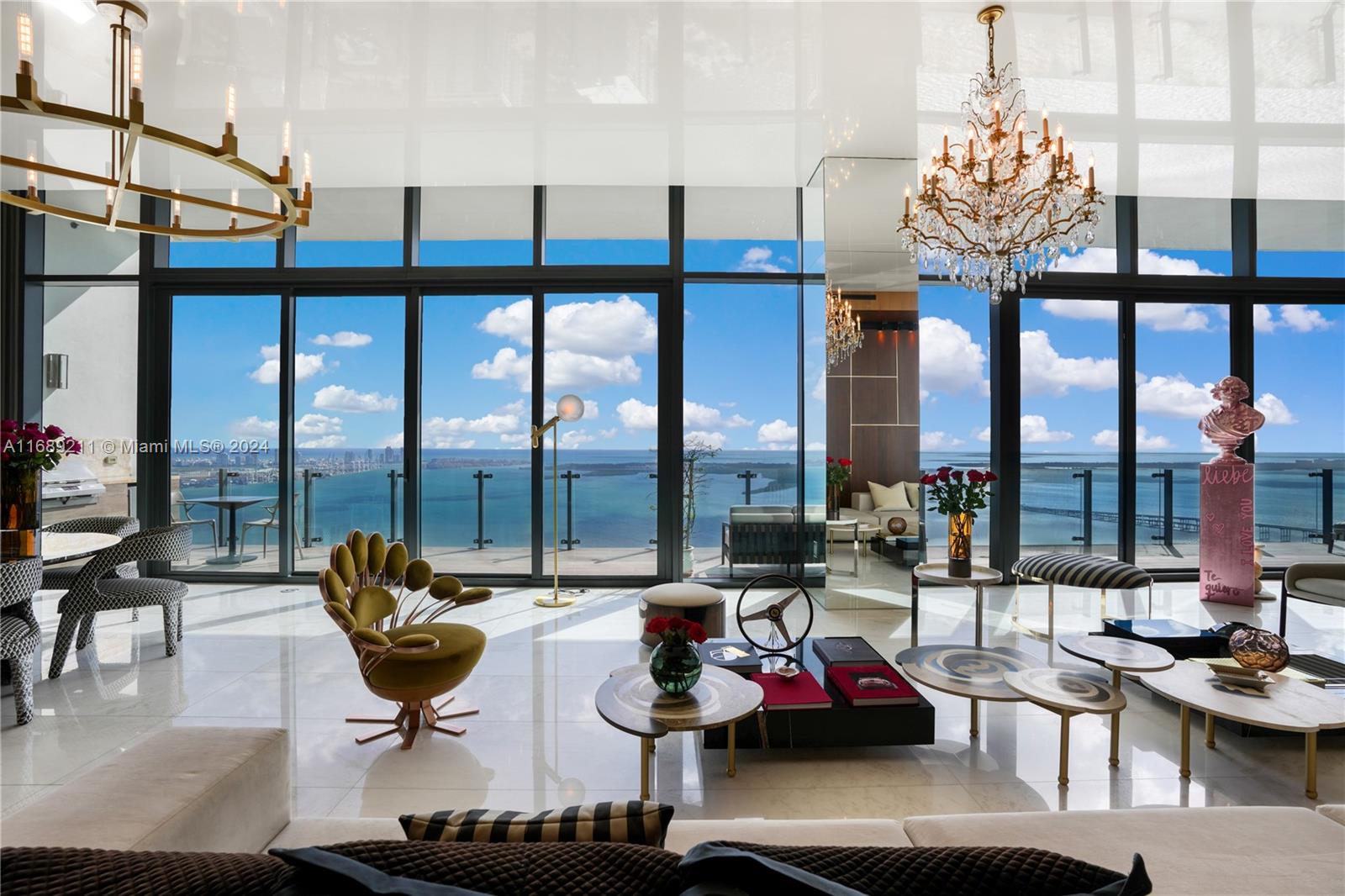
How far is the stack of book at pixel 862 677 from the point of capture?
2668 millimetres

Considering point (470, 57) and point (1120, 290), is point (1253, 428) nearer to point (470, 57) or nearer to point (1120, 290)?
point (1120, 290)

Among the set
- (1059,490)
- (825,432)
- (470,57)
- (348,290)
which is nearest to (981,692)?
(825,432)

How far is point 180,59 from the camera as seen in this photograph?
351 centimetres

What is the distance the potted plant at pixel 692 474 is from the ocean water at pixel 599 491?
0.20 feet

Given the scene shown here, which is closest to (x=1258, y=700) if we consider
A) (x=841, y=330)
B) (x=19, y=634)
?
(x=841, y=330)

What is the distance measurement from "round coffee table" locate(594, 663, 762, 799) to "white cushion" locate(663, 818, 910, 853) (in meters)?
0.59

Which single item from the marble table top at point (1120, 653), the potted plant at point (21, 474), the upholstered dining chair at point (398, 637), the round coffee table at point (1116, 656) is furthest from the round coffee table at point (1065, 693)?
the potted plant at point (21, 474)

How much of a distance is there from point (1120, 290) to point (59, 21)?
7.65 m

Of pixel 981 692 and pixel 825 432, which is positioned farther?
pixel 825 432

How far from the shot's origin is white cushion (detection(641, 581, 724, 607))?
4.00 m

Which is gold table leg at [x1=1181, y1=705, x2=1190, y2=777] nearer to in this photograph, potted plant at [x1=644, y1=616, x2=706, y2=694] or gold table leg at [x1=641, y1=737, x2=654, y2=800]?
potted plant at [x1=644, y1=616, x2=706, y2=694]

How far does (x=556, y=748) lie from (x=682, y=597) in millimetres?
1441

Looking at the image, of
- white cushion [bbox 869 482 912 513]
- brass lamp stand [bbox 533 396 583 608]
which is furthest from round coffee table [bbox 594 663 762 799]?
white cushion [bbox 869 482 912 513]

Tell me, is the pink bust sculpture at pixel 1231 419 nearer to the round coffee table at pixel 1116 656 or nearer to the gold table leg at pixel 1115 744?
the round coffee table at pixel 1116 656
